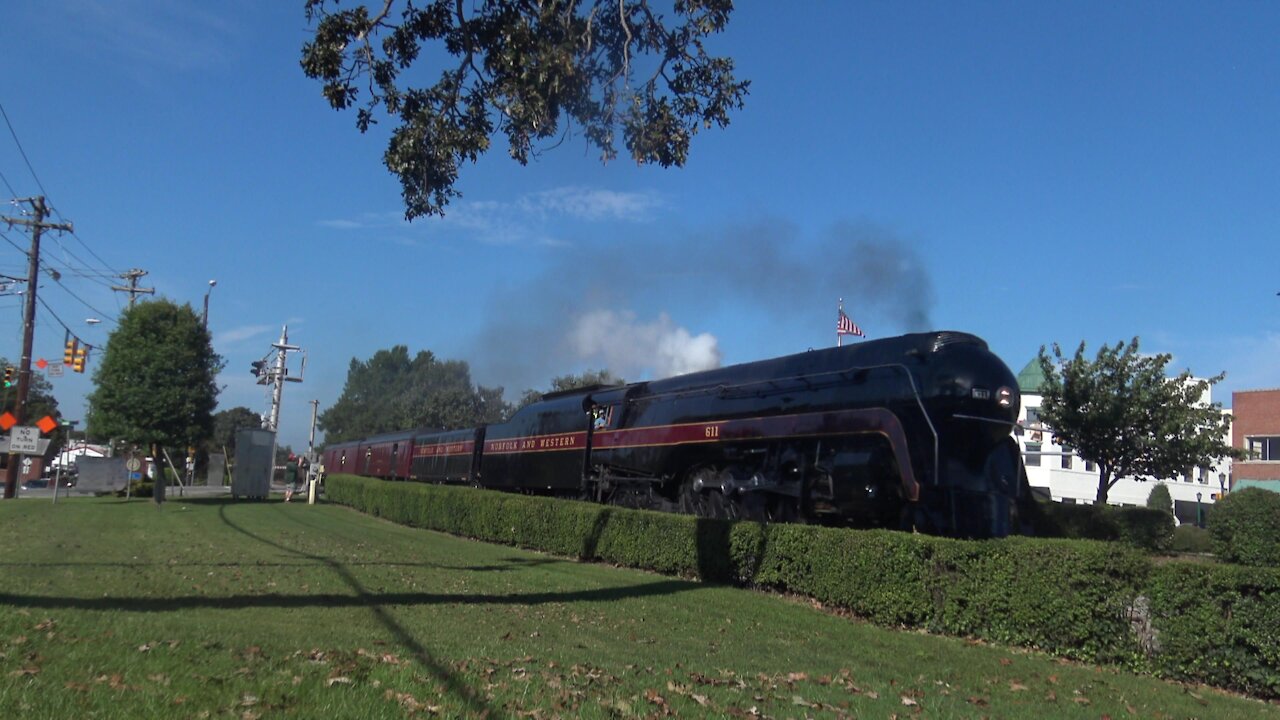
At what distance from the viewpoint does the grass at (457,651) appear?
6.09 meters

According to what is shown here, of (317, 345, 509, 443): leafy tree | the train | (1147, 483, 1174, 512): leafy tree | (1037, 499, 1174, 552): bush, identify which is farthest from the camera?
(317, 345, 509, 443): leafy tree

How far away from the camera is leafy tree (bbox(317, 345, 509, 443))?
268ft

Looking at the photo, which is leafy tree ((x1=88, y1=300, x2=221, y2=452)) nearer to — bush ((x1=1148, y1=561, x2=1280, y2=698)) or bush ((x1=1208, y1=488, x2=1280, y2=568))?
bush ((x1=1148, y1=561, x2=1280, y2=698))

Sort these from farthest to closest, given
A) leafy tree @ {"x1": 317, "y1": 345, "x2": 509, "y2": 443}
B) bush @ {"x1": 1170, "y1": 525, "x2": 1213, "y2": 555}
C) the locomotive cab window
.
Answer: leafy tree @ {"x1": 317, "y1": 345, "x2": 509, "y2": 443} → bush @ {"x1": 1170, "y1": 525, "x2": 1213, "y2": 555} → the locomotive cab window

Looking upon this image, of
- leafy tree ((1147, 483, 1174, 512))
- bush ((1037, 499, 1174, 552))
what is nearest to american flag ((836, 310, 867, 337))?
bush ((1037, 499, 1174, 552))

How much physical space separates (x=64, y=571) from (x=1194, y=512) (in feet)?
194

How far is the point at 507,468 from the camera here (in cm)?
2967

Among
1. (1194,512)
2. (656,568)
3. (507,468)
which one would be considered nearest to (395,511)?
(507,468)

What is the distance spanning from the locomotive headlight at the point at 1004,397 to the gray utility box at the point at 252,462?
32721 millimetres

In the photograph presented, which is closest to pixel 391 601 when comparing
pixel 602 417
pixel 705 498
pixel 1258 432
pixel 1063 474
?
pixel 705 498

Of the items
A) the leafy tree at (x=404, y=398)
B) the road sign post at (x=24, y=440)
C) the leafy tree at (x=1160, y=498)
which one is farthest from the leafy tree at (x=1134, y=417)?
the leafy tree at (x=404, y=398)

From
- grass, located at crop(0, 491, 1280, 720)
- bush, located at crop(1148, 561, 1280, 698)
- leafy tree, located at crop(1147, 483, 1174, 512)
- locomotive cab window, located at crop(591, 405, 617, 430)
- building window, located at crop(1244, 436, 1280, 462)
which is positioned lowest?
grass, located at crop(0, 491, 1280, 720)

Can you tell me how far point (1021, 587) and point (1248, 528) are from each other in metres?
20.5

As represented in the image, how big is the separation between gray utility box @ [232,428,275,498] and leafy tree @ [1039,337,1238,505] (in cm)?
3082
